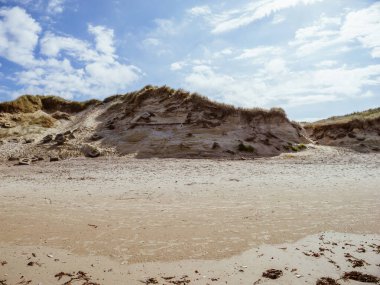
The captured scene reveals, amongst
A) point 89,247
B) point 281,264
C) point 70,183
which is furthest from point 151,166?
point 281,264

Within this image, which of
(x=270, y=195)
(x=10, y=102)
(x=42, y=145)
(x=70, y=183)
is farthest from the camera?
(x=10, y=102)

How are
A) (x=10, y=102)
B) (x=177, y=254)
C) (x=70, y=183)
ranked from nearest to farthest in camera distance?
(x=177, y=254) < (x=70, y=183) < (x=10, y=102)

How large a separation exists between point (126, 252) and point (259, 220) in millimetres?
2734

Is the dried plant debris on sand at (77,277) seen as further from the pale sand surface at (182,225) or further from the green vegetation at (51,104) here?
the green vegetation at (51,104)

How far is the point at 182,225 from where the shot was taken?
6.24 meters

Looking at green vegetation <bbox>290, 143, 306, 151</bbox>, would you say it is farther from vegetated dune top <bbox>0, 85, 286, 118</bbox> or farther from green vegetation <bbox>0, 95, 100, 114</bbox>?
green vegetation <bbox>0, 95, 100, 114</bbox>

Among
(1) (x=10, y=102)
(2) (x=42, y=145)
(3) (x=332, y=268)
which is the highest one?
(1) (x=10, y=102)

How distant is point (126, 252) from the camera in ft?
16.6

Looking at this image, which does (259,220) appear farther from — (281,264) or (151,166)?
(151,166)

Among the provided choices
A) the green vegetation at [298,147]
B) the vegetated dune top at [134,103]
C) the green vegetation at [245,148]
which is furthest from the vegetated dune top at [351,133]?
the green vegetation at [245,148]

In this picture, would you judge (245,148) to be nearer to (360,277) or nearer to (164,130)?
(164,130)

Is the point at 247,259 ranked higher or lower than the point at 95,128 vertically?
lower

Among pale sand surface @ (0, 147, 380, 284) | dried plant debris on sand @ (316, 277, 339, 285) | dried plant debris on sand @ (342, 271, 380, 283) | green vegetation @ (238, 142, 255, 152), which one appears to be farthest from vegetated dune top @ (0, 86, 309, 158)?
dried plant debris on sand @ (316, 277, 339, 285)

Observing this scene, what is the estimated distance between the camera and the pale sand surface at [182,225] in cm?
456
